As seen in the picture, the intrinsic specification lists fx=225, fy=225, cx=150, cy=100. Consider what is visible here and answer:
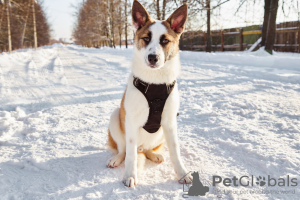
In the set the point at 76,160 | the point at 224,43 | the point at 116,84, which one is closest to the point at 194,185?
the point at 76,160

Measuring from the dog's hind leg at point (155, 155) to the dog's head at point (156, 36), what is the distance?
3.58 ft

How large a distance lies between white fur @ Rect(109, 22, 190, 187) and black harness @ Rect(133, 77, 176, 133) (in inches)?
1.5

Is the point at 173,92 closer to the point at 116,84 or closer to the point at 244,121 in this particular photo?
the point at 244,121

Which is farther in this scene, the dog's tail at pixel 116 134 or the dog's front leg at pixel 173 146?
the dog's tail at pixel 116 134

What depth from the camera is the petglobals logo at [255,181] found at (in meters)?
2.15

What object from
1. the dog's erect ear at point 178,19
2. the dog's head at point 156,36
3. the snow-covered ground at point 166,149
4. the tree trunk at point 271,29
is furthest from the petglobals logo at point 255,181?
the tree trunk at point 271,29

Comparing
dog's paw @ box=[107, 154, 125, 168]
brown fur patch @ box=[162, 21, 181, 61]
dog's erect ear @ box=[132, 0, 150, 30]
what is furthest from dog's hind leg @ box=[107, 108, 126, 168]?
dog's erect ear @ box=[132, 0, 150, 30]

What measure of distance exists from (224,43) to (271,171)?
851 inches

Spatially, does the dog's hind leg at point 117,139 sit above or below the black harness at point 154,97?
below

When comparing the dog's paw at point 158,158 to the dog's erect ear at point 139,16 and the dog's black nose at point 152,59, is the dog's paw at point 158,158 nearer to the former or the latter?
the dog's black nose at point 152,59

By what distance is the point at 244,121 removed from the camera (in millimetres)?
3771

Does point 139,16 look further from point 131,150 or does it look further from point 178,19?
point 131,150

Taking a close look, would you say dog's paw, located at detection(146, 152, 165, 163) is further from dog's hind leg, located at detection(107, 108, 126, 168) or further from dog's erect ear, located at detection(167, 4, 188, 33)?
dog's erect ear, located at detection(167, 4, 188, 33)

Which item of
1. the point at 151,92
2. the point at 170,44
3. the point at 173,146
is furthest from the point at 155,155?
the point at 170,44
